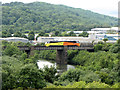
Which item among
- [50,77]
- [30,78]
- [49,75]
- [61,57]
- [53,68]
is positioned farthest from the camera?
[61,57]

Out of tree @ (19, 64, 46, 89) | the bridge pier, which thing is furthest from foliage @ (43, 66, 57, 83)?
the bridge pier

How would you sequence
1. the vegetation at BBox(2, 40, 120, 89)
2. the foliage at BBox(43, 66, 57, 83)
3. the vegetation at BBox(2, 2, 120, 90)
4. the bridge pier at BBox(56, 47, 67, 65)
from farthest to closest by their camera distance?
1. the bridge pier at BBox(56, 47, 67, 65)
2. the foliage at BBox(43, 66, 57, 83)
3. the vegetation at BBox(2, 2, 120, 90)
4. the vegetation at BBox(2, 40, 120, 89)

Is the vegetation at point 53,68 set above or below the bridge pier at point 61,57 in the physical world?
above

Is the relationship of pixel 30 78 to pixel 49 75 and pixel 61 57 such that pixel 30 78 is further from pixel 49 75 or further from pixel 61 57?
pixel 61 57

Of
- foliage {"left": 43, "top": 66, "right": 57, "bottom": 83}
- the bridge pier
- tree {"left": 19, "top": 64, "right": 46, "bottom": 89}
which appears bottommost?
the bridge pier

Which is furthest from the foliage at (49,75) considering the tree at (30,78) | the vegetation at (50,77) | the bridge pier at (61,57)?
the bridge pier at (61,57)

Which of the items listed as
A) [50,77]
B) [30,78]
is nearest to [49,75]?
[50,77]

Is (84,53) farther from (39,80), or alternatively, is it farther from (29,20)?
(29,20)

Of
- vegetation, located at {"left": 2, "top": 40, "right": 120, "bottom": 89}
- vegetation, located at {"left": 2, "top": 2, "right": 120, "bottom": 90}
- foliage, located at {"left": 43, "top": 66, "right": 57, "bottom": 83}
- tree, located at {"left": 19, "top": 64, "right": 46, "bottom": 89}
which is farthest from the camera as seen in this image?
foliage, located at {"left": 43, "top": 66, "right": 57, "bottom": 83}

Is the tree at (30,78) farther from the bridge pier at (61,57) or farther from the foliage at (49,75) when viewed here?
the bridge pier at (61,57)

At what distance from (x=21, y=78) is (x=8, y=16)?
99731 millimetres

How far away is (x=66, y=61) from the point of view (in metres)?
44.0

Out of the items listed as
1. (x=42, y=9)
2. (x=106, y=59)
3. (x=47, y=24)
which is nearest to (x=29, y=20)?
(x=47, y=24)

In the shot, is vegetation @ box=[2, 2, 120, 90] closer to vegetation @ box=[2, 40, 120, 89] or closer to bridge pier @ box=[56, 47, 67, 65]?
vegetation @ box=[2, 40, 120, 89]
